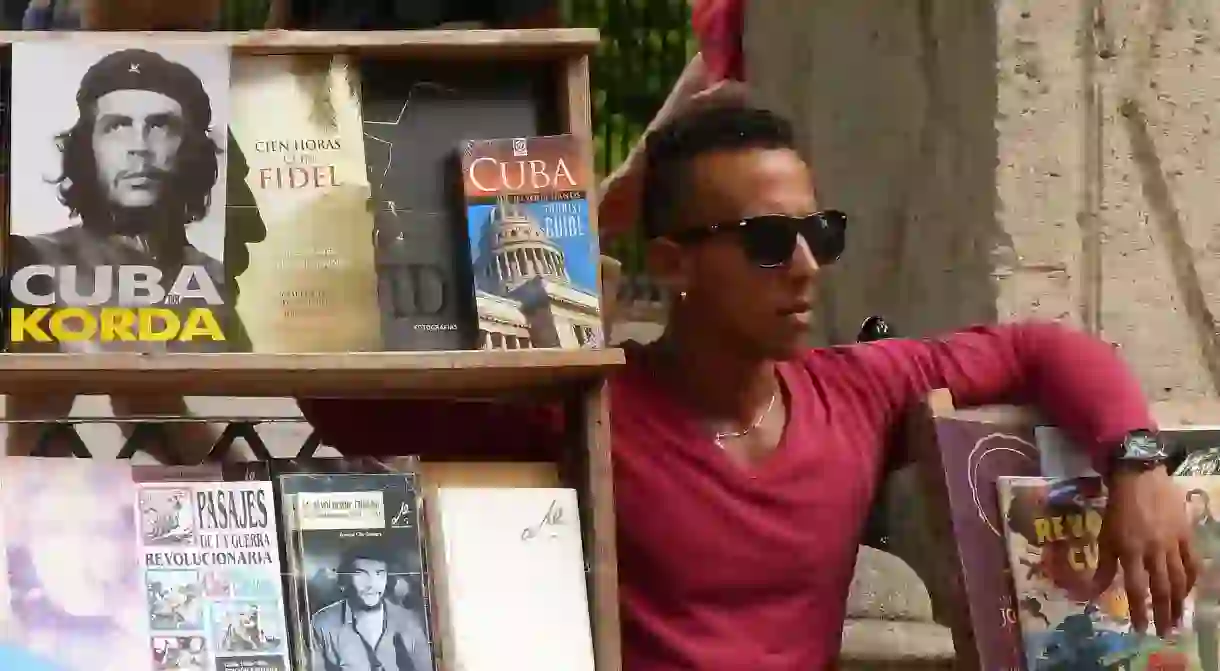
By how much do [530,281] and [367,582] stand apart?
337 millimetres

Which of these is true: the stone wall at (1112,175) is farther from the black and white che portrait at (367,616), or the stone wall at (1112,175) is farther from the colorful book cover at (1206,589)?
the black and white che portrait at (367,616)

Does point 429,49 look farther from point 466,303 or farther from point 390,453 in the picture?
point 390,453

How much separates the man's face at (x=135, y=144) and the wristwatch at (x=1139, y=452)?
102 cm

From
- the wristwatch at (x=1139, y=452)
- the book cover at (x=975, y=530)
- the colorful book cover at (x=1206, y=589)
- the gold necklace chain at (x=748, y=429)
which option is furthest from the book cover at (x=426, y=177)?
the colorful book cover at (x=1206, y=589)

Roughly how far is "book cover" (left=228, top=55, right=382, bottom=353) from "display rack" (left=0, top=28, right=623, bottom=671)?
1.3 inches

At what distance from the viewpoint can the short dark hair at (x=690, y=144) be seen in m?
1.54

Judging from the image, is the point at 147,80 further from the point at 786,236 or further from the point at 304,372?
the point at 786,236

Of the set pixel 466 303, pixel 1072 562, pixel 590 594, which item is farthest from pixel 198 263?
pixel 1072 562

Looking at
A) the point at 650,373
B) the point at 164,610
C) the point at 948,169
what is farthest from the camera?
the point at 948,169

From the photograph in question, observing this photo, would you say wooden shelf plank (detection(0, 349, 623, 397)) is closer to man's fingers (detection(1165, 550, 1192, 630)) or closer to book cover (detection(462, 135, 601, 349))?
book cover (detection(462, 135, 601, 349))

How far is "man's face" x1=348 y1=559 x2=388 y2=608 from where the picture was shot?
50.1 inches

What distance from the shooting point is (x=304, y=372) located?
125 centimetres

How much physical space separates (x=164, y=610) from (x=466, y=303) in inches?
16.4

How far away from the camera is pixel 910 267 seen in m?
2.08
